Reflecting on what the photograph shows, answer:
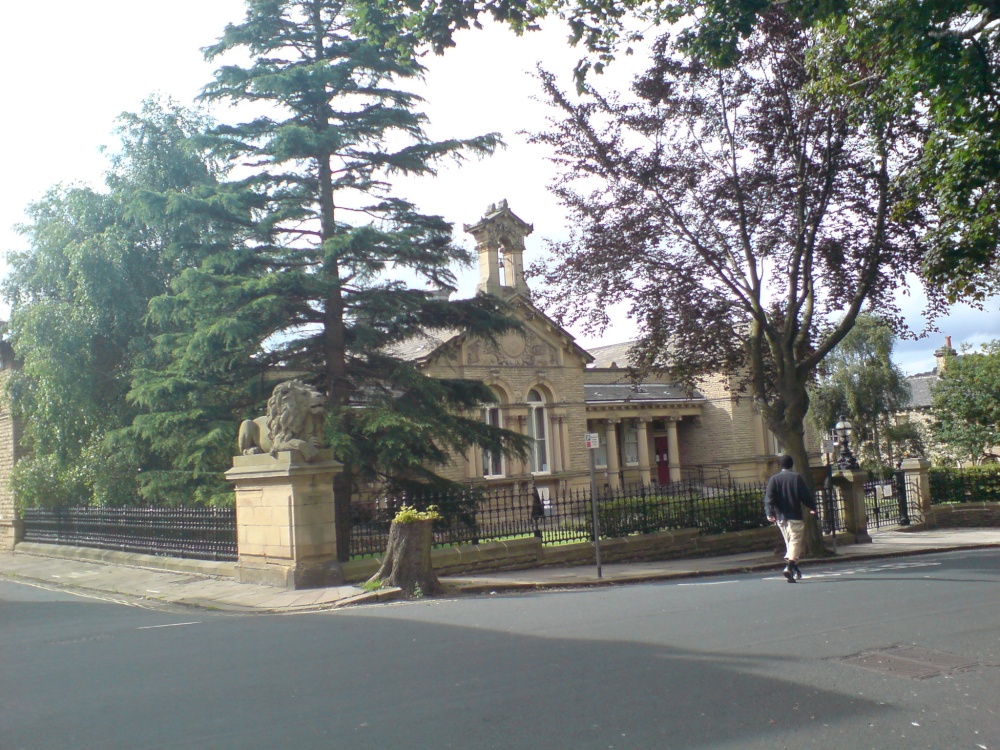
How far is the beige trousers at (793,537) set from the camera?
12.4 metres

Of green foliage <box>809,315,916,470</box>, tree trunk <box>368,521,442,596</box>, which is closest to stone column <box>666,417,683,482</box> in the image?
green foliage <box>809,315,916,470</box>

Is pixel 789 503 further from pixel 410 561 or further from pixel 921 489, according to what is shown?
pixel 921 489

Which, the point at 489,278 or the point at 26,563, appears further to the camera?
the point at 489,278

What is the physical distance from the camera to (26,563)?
20.8 metres

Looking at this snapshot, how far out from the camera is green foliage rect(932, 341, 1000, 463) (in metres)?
32.8

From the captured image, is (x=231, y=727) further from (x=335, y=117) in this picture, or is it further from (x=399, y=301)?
(x=335, y=117)

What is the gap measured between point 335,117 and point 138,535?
9173 millimetres

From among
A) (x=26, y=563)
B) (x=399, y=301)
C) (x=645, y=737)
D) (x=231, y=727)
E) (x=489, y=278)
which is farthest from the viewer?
(x=489, y=278)

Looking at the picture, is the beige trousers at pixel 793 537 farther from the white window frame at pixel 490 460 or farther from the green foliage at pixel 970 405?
the green foliage at pixel 970 405

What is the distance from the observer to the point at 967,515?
2580 centimetres

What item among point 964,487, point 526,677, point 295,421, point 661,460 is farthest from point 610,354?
point 526,677

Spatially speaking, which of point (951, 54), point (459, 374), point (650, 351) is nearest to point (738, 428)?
point (459, 374)

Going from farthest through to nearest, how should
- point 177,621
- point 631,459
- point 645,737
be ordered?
1. point 631,459
2. point 177,621
3. point 645,737

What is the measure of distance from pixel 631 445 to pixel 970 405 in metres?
13.2
